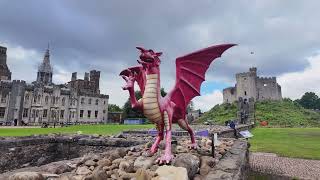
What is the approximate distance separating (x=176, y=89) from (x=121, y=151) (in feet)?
6.25

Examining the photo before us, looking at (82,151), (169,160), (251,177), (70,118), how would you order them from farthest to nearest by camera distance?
(70,118) < (82,151) < (251,177) < (169,160)

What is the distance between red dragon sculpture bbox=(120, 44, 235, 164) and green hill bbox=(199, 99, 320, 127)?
49.7 meters

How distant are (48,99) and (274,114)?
1797 inches

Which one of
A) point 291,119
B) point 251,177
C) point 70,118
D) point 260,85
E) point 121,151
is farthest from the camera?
point 260,85

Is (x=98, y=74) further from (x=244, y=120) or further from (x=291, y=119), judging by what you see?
(x=291, y=119)

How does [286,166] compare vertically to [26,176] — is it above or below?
below

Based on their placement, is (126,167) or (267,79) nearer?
(126,167)

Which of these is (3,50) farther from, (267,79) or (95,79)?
(267,79)

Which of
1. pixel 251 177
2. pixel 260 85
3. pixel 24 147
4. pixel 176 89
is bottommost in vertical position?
pixel 251 177

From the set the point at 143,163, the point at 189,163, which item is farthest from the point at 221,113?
the point at 189,163

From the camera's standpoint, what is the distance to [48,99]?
58.2 metres

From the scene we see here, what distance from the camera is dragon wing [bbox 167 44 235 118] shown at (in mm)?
6891

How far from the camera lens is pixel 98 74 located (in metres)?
75.6

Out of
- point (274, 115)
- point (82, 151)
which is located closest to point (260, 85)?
point (274, 115)
